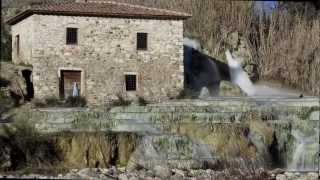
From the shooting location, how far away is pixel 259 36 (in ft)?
109

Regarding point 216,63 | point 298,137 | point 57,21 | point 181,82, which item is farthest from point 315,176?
point 216,63

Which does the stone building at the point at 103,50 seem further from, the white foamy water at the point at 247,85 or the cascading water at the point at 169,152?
the cascading water at the point at 169,152

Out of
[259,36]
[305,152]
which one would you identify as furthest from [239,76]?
Result: [305,152]

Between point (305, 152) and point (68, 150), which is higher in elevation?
point (68, 150)

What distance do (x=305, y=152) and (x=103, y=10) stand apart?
1152 cm

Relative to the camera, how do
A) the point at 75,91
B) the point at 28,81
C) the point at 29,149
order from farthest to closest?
1. the point at 28,81
2. the point at 75,91
3. the point at 29,149

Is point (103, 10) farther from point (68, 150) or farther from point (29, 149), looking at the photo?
point (29, 149)

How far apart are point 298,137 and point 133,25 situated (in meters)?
10.2

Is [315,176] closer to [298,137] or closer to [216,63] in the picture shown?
[298,137]

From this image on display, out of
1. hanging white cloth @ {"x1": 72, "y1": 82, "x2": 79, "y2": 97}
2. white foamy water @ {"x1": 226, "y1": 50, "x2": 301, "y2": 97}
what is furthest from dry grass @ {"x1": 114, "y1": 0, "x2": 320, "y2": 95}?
hanging white cloth @ {"x1": 72, "y1": 82, "x2": 79, "y2": 97}

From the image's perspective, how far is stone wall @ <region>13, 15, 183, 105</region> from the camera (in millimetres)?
25750

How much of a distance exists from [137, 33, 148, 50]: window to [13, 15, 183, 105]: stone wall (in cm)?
17

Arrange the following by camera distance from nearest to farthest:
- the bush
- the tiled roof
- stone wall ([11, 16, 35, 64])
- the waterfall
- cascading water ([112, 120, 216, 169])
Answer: the bush
cascading water ([112, 120, 216, 169])
the tiled roof
stone wall ([11, 16, 35, 64])
the waterfall

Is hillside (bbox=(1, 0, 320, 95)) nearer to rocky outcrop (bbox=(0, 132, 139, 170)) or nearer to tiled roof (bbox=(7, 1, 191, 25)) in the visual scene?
tiled roof (bbox=(7, 1, 191, 25))
